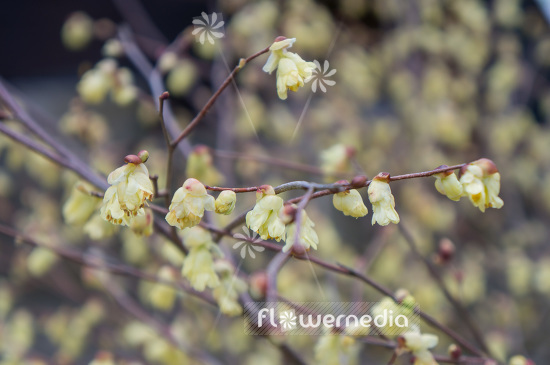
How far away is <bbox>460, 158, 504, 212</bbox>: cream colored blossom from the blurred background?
1457 mm

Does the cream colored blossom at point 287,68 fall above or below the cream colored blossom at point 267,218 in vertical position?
above

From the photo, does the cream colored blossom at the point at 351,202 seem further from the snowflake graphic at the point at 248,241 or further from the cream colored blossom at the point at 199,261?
the cream colored blossom at the point at 199,261

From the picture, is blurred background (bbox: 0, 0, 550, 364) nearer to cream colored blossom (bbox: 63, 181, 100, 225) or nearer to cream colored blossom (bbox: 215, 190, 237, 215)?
cream colored blossom (bbox: 63, 181, 100, 225)

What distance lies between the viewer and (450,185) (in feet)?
2.32

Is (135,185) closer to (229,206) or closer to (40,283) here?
(229,206)

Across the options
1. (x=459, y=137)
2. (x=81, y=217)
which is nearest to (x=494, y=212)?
(x=459, y=137)

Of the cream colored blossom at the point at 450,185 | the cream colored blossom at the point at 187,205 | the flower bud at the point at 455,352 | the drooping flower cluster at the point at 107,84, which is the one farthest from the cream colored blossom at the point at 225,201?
the drooping flower cluster at the point at 107,84

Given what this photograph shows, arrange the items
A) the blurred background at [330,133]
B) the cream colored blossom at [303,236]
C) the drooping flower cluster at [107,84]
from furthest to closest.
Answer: the blurred background at [330,133] < the drooping flower cluster at [107,84] < the cream colored blossom at [303,236]

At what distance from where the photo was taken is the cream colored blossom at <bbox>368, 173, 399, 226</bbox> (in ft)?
2.28

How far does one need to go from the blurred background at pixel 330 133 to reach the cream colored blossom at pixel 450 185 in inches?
56.8

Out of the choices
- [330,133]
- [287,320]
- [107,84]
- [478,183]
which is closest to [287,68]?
[478,183]

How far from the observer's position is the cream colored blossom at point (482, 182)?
696 millimetres

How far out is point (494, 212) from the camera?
3023mm

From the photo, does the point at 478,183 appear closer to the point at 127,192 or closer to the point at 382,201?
the point at 382,201
